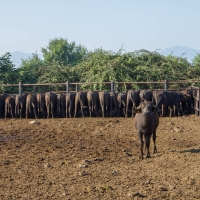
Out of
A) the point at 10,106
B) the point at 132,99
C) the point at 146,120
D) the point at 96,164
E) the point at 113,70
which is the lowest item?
the point at 96,164

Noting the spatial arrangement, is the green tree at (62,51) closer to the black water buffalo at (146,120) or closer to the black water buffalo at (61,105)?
the black water buffalo at (61,105)

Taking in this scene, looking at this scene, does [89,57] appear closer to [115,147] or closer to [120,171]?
[115,147]

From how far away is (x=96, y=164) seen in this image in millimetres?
9125

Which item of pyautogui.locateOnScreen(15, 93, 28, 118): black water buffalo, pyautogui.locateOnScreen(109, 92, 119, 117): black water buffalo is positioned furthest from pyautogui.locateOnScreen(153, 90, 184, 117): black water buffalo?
pyautogui.locateOnScreen(15, 93, 28, 118): black water buffalo

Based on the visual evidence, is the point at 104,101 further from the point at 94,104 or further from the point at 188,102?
the point at 188,102

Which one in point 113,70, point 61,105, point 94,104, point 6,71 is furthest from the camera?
point 6,71

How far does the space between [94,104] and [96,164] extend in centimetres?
934

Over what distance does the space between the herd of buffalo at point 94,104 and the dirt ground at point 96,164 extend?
3187 millimetres

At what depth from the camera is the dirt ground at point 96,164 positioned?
700 cm

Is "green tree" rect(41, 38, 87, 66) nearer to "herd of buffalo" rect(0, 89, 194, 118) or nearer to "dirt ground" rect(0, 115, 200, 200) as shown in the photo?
"herd of buffalo" rect(0, 89, 194, 118)

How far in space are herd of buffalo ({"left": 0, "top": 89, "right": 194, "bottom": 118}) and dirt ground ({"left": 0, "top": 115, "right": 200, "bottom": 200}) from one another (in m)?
3.19

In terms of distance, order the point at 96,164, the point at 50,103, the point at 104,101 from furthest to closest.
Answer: the point at 50,103, the point at 104,101, the point at 96,164

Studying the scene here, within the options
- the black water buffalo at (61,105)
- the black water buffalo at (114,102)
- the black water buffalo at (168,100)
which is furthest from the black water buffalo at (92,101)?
the black water buffalo at (168,100)

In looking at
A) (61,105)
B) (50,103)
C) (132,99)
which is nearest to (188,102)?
(132,99)
